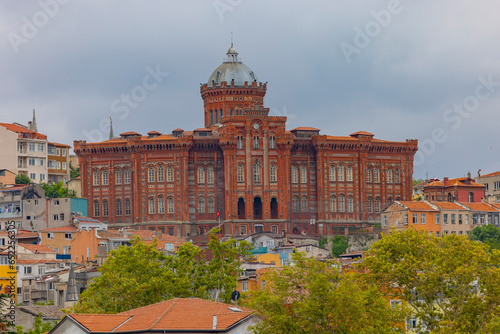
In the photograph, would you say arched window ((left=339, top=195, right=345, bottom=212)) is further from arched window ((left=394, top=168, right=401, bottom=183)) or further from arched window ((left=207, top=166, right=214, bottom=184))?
arched window ((left=207, top=166, right=214, bottom=184))

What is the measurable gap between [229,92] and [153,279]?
9257 centimetres

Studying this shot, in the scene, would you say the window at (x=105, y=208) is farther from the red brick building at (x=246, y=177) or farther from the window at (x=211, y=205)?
the window at (x=211, y=205)

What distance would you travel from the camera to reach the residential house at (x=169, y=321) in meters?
59.0

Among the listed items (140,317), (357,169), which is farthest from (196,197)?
(140,317)

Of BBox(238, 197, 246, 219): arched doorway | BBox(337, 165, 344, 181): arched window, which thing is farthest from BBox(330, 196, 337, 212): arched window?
BBox(238, 197, 246, 219): arched doorway

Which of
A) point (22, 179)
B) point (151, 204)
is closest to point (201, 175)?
point (151, 204)

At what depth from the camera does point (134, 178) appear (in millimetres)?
159625

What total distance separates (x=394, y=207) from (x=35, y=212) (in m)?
41.9

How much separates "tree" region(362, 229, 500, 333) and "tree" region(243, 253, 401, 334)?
5.52 metres

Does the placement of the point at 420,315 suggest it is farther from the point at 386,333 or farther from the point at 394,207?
the point at 394,207

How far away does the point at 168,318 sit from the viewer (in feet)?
199

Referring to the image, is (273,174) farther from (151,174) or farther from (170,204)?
(151,174)

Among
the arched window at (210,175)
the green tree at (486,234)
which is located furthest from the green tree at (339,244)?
the arched window at (210,175)

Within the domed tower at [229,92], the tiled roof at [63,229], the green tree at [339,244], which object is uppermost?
the domed tower at [229,92]
